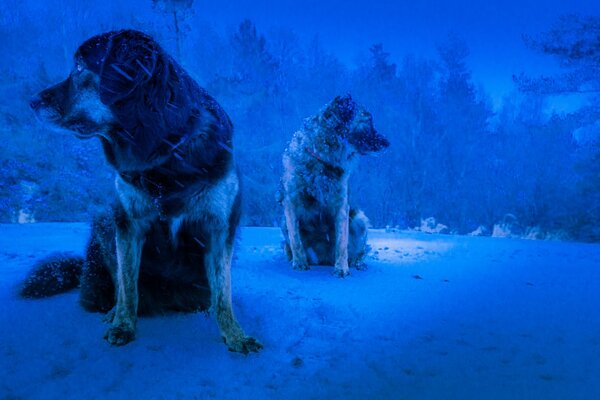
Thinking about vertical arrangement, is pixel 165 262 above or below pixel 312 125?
below

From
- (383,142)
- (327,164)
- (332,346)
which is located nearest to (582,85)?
(383,142)

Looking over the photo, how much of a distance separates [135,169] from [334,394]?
109cm

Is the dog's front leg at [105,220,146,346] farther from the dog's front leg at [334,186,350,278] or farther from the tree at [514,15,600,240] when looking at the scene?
the tree at [514,15,600,240]

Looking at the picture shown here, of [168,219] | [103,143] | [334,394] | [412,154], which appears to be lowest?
[334,394]

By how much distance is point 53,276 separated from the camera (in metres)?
1.95

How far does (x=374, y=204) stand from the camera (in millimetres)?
12148

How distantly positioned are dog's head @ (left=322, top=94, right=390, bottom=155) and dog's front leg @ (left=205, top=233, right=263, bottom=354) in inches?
81.6

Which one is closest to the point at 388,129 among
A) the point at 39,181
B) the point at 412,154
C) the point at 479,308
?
the point at 412,154

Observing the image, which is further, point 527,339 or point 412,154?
point 412,154

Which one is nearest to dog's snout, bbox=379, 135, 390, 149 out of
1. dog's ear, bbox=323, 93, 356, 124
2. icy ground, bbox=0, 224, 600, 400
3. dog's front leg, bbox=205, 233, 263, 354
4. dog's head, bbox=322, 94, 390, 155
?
dog's head, bbox=322, 94, 390, 155

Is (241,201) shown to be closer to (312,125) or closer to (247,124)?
(312,125)

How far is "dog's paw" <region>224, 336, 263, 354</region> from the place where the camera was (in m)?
1.47

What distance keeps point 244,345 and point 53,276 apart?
1.20 metres

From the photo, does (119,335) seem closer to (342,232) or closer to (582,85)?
(342,232)
